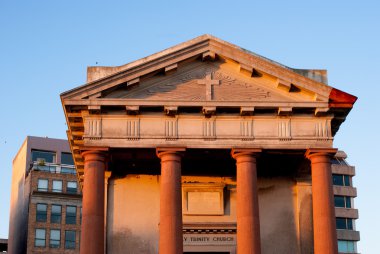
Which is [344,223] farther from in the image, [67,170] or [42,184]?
[42,184]

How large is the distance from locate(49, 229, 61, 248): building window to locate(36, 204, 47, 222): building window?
1955 mm

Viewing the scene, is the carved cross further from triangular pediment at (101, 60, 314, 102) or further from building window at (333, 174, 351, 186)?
building window at (333, 174, 351, 186)

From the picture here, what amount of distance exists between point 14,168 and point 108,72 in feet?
308

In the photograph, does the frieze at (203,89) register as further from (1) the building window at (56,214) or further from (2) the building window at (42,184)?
(2) the building window at (42,184)

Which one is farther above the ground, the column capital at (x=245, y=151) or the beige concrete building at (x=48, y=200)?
the beige concrete building at (x=48, y=200)

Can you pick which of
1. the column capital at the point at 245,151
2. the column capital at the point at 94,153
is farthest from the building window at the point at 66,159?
the column capital at the point at 245,151

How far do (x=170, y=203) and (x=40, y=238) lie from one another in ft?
231

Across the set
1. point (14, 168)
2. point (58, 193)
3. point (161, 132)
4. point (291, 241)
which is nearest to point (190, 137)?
point (161, 132)

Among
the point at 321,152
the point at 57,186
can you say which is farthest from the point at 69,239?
the point at 321,152

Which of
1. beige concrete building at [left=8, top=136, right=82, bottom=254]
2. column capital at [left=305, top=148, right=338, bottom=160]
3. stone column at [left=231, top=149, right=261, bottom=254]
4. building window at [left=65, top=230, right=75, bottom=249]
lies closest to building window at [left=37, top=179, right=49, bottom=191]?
beige concrete building at [left=8, top=136, right=82, bottom=254]

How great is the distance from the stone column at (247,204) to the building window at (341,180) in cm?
7383

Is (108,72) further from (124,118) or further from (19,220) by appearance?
(19,220)

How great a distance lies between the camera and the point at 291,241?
3953cm

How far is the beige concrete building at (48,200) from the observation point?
10300 centimetres
